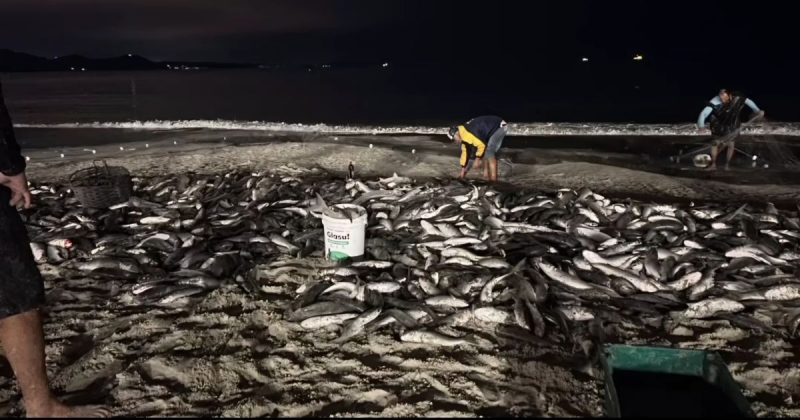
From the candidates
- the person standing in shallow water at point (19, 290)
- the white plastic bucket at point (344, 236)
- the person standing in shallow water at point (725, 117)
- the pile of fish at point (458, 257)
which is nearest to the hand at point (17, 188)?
the person standing in shallow water at point (19, 290)

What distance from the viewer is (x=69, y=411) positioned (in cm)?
355

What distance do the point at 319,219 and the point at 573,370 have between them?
16.0 ft

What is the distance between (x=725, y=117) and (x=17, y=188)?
14405 mm

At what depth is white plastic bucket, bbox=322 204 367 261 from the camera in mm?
6234

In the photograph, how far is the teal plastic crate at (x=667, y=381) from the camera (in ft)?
11.9

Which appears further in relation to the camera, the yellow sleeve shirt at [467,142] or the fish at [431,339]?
the yellow sleeve shirt at [467,142]

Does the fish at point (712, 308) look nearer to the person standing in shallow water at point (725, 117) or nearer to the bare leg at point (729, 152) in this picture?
the person standing in shallow water at point (725, 117)

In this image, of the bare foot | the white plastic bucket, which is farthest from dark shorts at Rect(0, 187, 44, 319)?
the white plastic bucket

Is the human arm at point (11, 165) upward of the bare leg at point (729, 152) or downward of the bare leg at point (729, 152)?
upward

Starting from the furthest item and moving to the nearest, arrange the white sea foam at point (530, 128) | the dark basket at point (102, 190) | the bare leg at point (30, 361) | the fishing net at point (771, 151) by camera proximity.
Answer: the white sea foam at point (530, 128)
the fishing net at point (771, 151)
the dark basket at point (102, 190)
the bare leg at point (30, 361)

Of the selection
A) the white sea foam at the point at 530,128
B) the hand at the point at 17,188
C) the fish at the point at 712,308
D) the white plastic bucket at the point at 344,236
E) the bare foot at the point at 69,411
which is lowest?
the bare foot at the point at 69,411

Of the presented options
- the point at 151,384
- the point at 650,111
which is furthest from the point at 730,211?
the point at 650,111

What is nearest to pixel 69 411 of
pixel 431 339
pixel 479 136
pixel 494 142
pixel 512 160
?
pixel 431 339

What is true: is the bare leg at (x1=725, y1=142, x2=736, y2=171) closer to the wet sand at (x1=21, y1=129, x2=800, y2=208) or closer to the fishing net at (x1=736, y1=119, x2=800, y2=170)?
the wet sand at (x1=21, y1=129, x2=800, y2=208)
